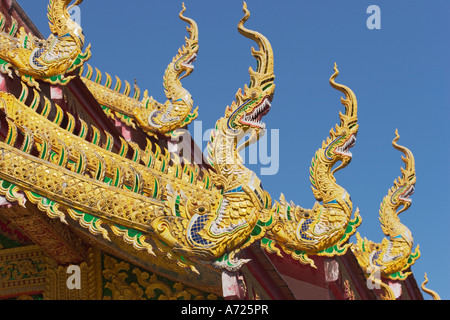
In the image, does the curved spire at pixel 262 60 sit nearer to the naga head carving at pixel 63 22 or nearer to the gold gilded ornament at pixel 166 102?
the naga head carving at pixel 63 22

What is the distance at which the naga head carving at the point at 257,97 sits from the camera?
5504mm

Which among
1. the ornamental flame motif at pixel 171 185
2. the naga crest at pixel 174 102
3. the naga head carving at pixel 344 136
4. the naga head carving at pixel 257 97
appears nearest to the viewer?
the ornamental flame motif at pixel 171 185

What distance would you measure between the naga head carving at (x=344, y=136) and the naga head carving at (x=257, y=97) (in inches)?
65.0

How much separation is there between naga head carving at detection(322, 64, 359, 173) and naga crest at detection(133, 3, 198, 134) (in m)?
3.05

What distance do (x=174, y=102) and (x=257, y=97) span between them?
15.8 feet

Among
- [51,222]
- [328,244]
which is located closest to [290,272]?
[328,244]

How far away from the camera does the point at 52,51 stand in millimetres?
7035

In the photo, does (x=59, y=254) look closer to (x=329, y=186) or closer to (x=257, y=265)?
(x=257, y=265)

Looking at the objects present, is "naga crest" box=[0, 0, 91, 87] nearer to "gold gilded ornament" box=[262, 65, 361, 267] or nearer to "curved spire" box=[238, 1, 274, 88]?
"curved spire" box=[238, 1, 274, 88]

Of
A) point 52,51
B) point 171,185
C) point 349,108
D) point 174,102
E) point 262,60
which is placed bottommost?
point 171,185

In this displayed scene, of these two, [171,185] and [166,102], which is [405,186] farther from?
[171,185]

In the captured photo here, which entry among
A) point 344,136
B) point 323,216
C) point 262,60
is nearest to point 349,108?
point 344,136

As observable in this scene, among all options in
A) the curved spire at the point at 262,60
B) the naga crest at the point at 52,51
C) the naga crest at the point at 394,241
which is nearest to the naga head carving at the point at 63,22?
the naga crest at the point at 52,51
